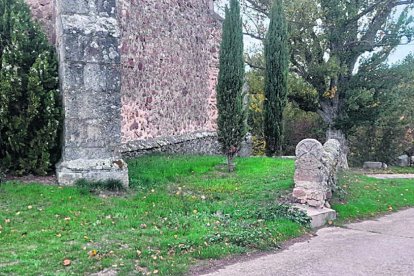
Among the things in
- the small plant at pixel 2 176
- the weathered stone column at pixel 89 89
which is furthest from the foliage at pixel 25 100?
the weathered stone column at pixel 89 89

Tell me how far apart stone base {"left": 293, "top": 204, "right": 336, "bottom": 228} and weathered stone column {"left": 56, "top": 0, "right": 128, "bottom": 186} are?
3201 millimetres

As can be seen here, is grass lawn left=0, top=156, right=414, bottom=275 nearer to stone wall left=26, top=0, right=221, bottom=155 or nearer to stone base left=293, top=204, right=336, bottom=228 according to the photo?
stone base left=293, top=204, right=336, bottom=228

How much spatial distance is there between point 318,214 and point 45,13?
643 cm

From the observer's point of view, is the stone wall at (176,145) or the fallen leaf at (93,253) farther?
the stone wall at (176,145)

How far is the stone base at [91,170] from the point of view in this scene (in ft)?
26.2

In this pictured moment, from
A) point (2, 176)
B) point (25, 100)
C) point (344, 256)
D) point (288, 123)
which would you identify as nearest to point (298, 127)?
point (288, 123)

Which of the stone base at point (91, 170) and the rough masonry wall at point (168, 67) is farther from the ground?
the rough masonry wall at point (168, 67)

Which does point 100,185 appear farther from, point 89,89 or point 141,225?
point 141,225

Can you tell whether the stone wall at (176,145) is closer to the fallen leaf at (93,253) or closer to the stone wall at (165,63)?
the stone wall at (165,63)

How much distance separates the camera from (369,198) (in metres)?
9.79

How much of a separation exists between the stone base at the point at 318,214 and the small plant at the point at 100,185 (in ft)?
10.1

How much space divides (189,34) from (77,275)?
37.4ft

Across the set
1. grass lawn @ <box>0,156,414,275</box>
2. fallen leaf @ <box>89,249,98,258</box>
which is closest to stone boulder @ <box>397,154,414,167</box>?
grass lawn @ <box>0,156,414,275</box>

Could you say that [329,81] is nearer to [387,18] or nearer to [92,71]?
[387,18]
